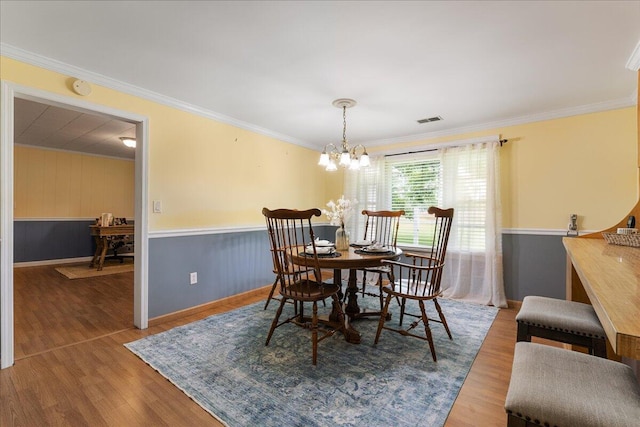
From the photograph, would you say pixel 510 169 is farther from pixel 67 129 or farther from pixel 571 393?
pixel 67 129

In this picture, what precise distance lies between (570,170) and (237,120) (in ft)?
12.6

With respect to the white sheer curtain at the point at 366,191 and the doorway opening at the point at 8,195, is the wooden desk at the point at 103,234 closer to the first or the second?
the doorway opening at the point at 8,195

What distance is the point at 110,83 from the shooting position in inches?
97.7

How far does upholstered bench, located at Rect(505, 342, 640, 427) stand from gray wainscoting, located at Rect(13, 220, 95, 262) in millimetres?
7556

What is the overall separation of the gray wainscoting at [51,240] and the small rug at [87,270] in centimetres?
42

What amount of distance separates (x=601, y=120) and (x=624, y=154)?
41 cm

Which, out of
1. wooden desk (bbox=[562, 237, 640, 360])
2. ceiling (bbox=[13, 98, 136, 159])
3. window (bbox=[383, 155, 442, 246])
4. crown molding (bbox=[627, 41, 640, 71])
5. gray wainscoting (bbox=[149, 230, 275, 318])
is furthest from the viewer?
window (bbox=[383, 155, 442, 246])

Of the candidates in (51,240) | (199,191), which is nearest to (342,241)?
(199,191)

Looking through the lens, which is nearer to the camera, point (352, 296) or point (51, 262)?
point (352, 296)

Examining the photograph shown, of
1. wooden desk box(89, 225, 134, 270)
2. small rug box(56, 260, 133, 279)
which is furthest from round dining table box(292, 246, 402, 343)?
wooden desk box(89, 225, 134, 270)

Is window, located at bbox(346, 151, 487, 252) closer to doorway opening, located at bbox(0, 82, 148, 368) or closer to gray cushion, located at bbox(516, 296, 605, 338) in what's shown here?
gray cushion, located at bbox(516, 296, 605, 338)

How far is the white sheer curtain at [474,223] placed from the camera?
11.2 feet

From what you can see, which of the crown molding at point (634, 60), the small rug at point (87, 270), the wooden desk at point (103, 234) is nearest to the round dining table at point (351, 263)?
the crown molding at point (634, 60)

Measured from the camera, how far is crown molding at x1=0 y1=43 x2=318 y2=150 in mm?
2047
